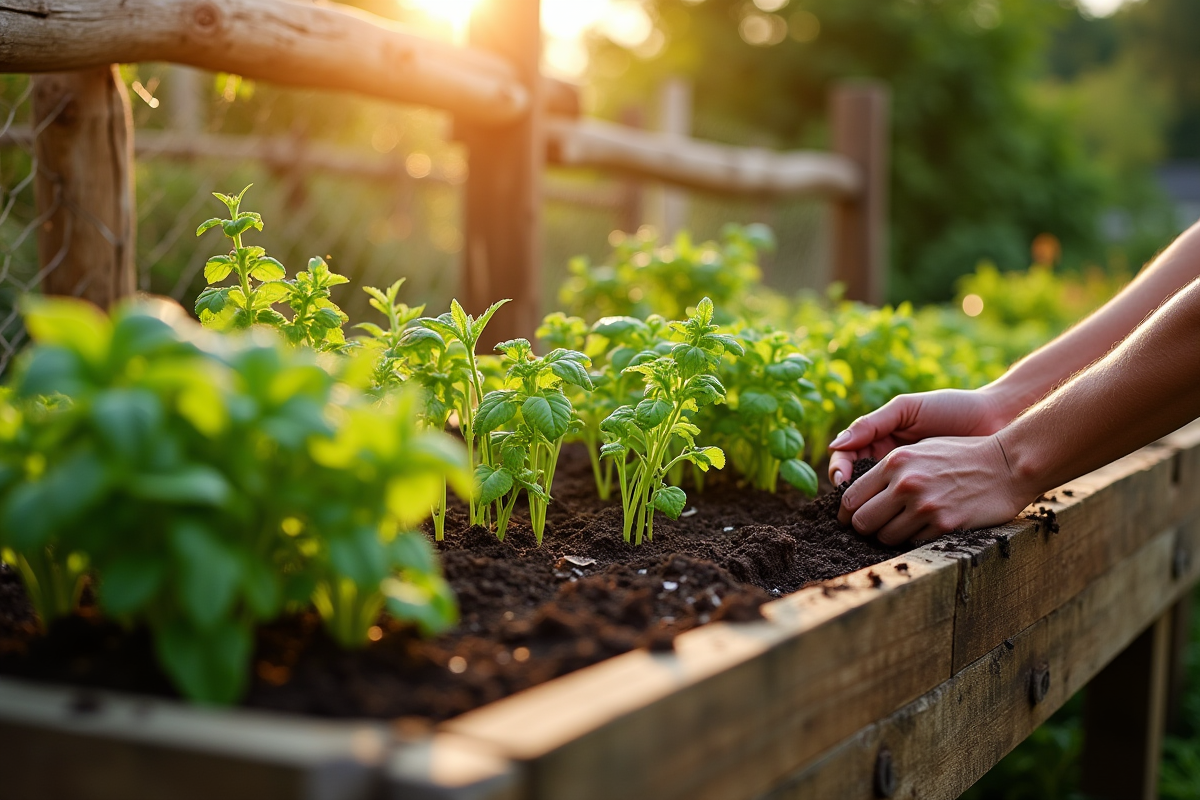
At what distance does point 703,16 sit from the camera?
21.5 metres

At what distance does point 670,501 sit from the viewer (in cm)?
141

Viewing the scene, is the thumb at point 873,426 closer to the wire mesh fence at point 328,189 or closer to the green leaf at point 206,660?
the green leaf at point 206,660

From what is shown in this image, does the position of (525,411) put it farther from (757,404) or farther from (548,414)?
(757,404)

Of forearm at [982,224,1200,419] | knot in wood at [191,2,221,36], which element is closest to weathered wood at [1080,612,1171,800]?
forearm at [982,224,1200,419]

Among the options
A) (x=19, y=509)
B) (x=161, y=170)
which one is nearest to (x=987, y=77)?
(x=161, y=170)

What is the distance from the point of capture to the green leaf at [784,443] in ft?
5.69

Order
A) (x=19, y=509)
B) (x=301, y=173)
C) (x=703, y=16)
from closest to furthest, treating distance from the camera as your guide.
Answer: (x=19, y=509) < (x=301, y=173) < (x=703, y=16)

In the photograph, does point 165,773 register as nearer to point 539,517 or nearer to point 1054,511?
point 539,517

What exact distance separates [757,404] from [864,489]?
0.27 meters

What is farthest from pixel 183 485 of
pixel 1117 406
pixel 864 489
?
pixel 1117 406

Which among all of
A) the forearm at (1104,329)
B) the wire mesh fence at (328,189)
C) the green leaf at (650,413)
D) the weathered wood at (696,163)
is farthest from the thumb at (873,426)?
the weathered wood at (696,163)

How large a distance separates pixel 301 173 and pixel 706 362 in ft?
13.3

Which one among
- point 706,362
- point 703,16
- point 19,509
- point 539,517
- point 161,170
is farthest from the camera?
point 703,16

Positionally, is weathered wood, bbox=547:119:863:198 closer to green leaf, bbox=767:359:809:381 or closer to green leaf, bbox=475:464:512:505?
green leaf, bbox=767:359:809:381
